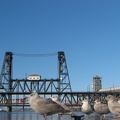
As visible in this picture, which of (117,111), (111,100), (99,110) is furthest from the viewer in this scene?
(99,110)

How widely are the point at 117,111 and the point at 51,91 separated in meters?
89.5

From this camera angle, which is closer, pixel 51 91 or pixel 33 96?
pixel 33 96

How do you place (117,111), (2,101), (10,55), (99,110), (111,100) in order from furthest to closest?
1. (10,55)
2. (2,101)
3. (99,110)
4. (111,100)
5. (117,111)

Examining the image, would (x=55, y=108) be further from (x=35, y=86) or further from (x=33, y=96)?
(x=35, y=86)

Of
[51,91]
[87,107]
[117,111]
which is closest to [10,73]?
[51,91]

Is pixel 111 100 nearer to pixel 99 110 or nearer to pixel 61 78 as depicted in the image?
pixel 99 110

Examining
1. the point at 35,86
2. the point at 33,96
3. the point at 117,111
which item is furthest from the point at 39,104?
the point at 35,86

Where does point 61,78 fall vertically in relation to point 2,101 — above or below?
above

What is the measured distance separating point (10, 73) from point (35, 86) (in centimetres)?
1027

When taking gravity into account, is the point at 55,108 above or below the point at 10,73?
below

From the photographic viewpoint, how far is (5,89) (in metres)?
107

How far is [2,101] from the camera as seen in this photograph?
4090 inches

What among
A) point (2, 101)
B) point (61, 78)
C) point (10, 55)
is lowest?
point (2, 101)

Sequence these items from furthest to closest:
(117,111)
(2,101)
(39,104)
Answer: (2,101), (117,111), (39,104)
